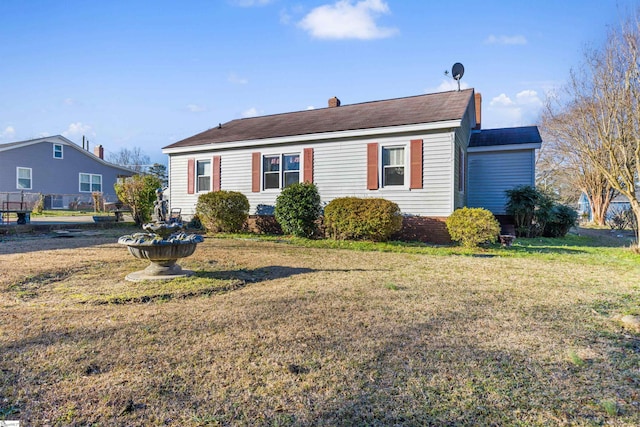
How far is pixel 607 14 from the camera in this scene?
9.95 metres

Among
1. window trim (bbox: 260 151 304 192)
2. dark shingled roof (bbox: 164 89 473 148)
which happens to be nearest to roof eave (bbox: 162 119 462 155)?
dark shingled roof (bbox: 164 89 473 148)

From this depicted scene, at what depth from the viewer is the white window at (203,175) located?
14767 millimetres

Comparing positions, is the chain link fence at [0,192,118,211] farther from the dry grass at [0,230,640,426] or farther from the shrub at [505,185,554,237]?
the shrub at [505,185,554,237]

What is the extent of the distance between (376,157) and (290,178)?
133 inches

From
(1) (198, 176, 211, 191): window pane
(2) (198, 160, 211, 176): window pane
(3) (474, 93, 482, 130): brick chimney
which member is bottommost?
(1) (198, 176, 211, 191): window pane

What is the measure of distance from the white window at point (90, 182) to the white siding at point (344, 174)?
18440 millimetres

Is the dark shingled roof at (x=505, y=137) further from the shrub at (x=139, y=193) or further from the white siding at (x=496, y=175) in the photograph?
the shrub at (x=139, y=193)

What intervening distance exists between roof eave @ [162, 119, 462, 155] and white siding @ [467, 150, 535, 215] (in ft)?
17.0

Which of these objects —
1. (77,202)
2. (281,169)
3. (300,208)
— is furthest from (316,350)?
(77,202)

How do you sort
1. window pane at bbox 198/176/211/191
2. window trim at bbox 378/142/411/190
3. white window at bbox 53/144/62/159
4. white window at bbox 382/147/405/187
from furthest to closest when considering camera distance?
white window at bbox 53/144/62/159 < window pane at bbox 198/176/211/191 < white window at bbox 382/147/405/187 < window trim at bbox 378/142/411/190

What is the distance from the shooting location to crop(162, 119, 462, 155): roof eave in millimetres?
10539

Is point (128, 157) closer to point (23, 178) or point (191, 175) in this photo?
point (23, 178)

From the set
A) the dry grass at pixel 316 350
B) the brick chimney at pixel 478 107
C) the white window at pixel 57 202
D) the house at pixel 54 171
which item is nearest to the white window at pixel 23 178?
the house at pixel 54 171

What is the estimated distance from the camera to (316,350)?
10.4ft
